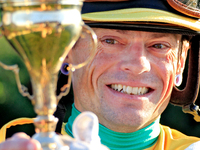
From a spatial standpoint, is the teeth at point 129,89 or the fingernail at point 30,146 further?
the teeth at point 129,89

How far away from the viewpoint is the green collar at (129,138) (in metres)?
2.16

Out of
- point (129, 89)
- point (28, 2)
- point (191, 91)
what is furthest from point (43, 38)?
point (191, 91)

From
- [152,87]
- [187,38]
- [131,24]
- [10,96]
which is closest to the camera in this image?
[131,24]

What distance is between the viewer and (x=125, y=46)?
6.74 ft

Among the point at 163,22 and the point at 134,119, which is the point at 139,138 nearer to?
the point at 134,119

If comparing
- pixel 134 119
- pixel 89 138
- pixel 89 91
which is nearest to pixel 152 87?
pixel 134 119

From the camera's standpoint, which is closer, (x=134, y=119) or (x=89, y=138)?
(x=89, y=138)

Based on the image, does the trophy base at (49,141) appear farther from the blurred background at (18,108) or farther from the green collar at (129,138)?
the blurred background at (18,108)

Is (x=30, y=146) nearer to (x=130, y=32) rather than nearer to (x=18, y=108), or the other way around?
(x=130, y=32)

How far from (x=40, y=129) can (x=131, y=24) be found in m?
1.08

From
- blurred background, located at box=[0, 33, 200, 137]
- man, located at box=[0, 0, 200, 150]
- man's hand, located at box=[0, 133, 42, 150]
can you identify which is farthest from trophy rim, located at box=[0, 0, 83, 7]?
blurred background, located at box=[0, 33, 200, 137]

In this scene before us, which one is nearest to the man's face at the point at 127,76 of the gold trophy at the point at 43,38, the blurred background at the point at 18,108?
the gold trophy at the point at 43,38

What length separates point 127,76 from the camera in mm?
2029

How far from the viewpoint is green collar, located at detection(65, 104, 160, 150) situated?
7.10 feet
